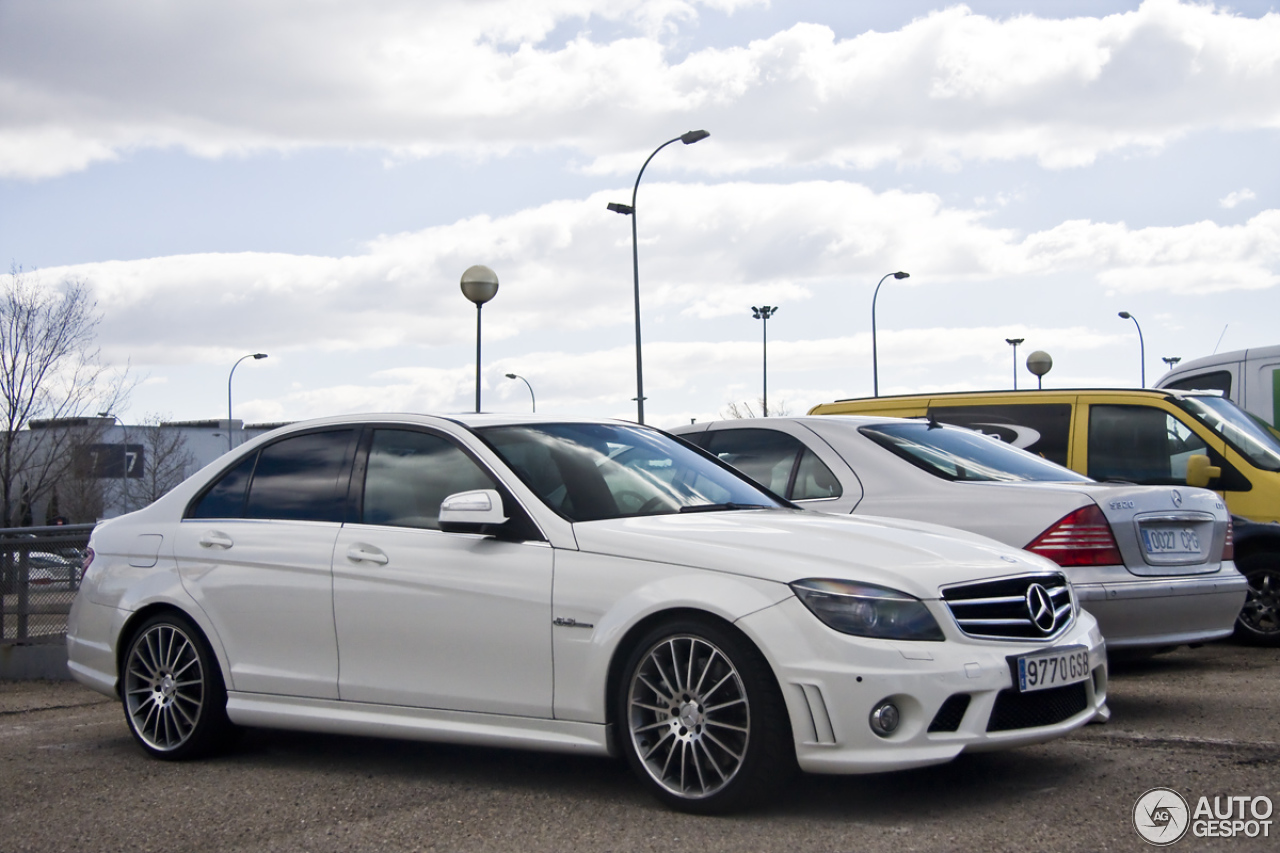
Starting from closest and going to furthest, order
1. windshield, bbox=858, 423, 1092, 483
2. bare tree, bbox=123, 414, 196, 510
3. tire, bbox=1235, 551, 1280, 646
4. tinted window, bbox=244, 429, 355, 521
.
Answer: tinted window, bbox=244, 429, 355, 521 → windshield, bbox=858, 423, 1092, 483 → tire, bbox=1235, 551, 1280, 646 → bare tree, bbox=123, 414, 196, 510

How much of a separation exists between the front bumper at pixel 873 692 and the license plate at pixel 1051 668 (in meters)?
0.10

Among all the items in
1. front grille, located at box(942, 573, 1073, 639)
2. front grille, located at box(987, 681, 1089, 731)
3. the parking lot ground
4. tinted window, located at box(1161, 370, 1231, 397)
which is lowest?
the parking lot ground

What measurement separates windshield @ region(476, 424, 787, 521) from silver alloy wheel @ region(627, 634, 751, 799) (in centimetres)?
75

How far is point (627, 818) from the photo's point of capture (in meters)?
4.70

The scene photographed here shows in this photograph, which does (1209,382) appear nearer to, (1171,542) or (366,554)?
(1171,542)

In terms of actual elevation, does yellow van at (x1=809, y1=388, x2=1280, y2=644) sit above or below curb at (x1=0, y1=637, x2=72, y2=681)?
above

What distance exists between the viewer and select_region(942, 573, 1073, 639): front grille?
4652 mm

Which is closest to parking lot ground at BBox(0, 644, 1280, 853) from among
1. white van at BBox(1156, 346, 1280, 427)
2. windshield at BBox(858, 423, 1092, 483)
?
windshield at BBox(858, 423, 1092, 483)

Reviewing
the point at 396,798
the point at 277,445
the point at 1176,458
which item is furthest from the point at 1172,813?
the point at 1176,458

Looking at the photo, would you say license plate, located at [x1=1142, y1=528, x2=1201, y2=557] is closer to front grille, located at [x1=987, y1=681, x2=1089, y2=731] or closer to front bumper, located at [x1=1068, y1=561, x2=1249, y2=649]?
front bumper, located at [x1=1068, y1=561, x2=1249, y2=649]

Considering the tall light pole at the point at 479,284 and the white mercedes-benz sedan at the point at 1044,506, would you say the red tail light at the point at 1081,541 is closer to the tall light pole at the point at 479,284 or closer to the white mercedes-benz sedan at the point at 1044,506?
the white mercedes-benz sedan at the point at 1044,506

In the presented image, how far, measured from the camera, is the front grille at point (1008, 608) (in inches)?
183

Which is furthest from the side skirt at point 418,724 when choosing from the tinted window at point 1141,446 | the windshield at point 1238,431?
the windshield at point 1238,431

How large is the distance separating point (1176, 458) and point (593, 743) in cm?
624
